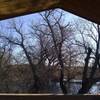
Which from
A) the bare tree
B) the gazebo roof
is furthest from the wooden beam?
the bare tree

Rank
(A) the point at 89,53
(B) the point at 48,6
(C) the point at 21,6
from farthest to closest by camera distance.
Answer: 1. (A) the point at 89,53
2. (B) the point at 48,6
3. (C) the point at 21,6

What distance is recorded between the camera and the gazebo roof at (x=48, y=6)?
17.3 feet

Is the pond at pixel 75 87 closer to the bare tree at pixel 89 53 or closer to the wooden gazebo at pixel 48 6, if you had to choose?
the bare tree at pixel 89 53

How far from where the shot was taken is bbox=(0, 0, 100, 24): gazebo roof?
5.27 metres

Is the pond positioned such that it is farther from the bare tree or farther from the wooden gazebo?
the wooden gazebo

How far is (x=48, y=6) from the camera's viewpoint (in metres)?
5.85

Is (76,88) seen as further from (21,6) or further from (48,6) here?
(21,6)

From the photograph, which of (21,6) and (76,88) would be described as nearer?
(21,6)

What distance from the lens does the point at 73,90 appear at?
22.4m

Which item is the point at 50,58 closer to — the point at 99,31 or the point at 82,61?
the point at 82,61

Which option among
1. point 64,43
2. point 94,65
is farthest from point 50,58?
point 94,65

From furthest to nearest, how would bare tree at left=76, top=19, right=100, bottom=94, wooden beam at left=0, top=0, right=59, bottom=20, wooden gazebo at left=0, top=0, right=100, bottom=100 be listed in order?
bare tree at left=76, top=19, right=100, bottom=94 < wooden gazebo at left=0, top=0, right=100, bottom=100 < wooden beam at left=0, top=0, right=59, bottom=20

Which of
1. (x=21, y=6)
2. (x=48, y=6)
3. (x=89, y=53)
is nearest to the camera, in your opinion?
(x=21, y=6)

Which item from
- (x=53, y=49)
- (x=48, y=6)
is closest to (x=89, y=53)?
(x=53, y=49)
